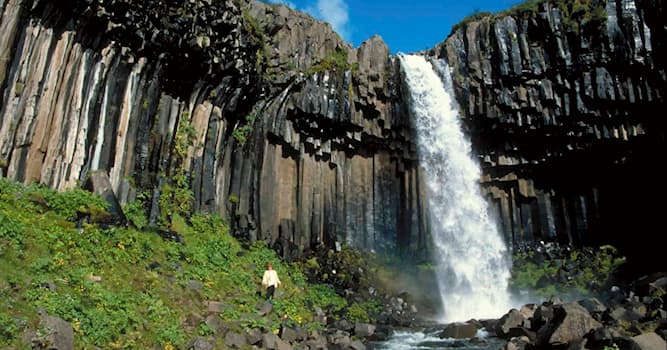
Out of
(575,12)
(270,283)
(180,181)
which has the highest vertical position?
(575,12)

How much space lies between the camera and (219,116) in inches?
865

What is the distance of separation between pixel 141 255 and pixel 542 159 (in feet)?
69.0

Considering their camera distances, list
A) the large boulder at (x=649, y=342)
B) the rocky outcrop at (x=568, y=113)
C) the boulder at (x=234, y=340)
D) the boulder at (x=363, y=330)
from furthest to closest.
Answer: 1. the rocky outcrop at (x=568, y=113)
2. the boulder at (x=363, y=330)
3. the boulder at (x=234, y=340)
4. the large boulder at (x=649, y=342)

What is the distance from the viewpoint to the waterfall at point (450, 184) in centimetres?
2684

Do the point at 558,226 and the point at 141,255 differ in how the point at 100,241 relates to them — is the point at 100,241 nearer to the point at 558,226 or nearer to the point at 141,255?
the point at 141,255

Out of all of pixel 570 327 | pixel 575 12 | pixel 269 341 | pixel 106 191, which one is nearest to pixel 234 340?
pixel 269 341

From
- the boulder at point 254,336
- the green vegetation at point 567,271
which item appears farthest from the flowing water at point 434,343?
the green vegetation at point 567,271

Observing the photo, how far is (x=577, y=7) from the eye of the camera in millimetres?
25234

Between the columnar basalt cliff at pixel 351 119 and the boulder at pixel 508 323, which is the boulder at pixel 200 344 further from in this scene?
the boulder at pixel 508 323

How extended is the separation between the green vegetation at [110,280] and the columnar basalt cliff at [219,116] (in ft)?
5.78

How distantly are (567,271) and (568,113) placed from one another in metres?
7.57

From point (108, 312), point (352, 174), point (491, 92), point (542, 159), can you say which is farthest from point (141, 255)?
point (542, 159)

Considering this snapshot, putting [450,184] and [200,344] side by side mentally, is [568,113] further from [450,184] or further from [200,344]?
[200,344]

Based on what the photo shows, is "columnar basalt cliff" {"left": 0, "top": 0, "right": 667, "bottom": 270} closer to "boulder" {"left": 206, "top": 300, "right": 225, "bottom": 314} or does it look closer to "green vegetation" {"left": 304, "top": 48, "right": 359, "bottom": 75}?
"green vegetation" {"left": 304, "top": 48, "right": 359, "bottom": 75}
